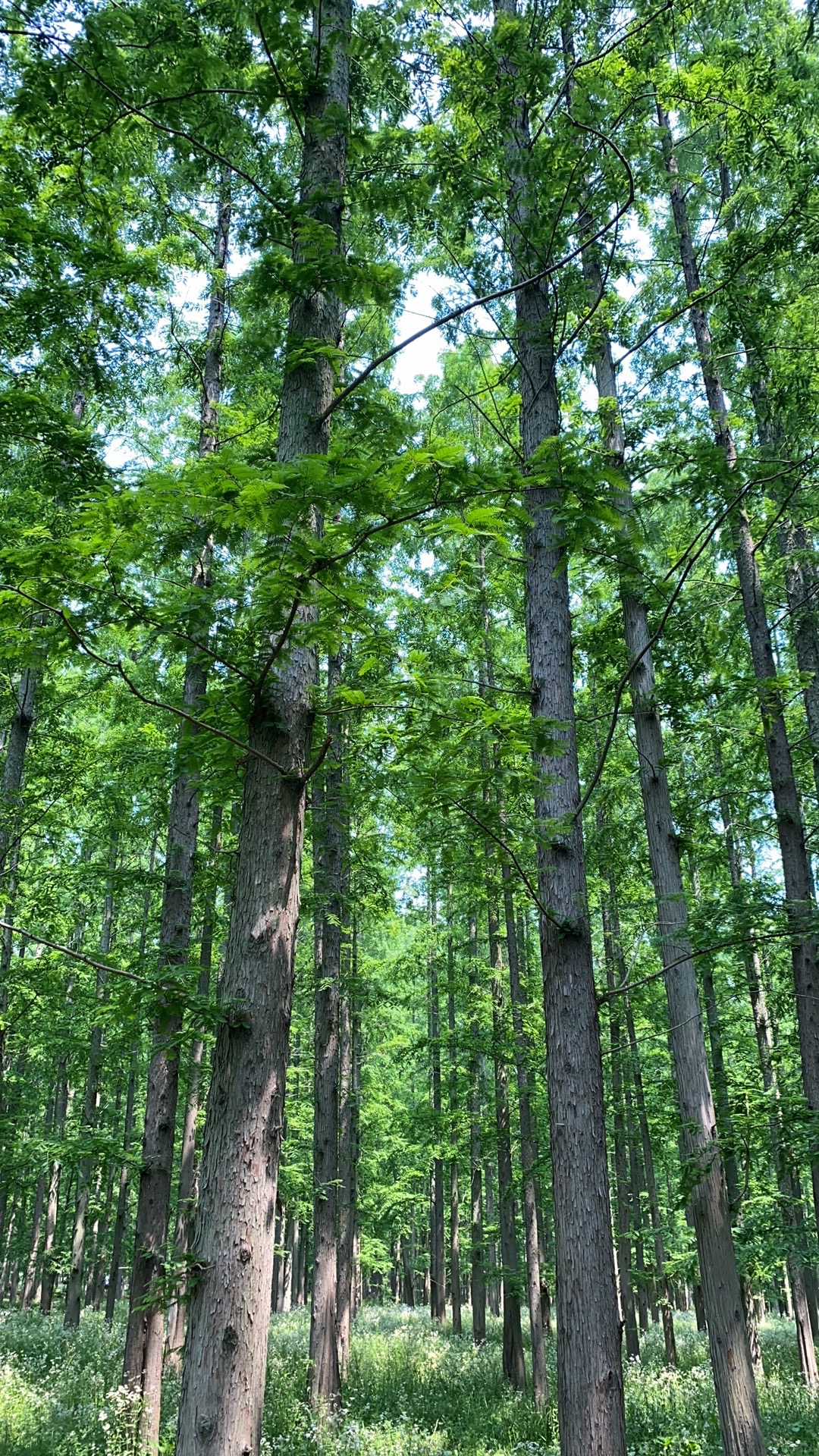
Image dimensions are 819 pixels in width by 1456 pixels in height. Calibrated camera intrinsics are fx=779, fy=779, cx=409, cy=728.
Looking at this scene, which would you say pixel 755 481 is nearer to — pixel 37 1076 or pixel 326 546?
pixel 326 546

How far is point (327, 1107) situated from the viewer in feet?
33.1

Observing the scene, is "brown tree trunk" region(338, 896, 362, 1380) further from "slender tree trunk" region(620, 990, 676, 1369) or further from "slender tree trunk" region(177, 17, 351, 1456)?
"slender tree trunk" region(177, 17, 351, 1456)

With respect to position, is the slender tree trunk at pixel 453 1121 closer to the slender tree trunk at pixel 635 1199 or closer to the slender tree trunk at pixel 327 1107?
the slender tree trunk at pixel 635 1199

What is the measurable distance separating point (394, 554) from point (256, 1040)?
41.3 ft

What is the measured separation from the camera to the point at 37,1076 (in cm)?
2450

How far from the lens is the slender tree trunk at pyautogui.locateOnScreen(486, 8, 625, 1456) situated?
141 inches

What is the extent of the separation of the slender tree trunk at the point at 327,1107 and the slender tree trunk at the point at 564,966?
405 centimetres

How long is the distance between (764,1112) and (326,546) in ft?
24.2

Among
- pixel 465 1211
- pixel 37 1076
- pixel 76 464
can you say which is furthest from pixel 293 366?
pixel 465 1211

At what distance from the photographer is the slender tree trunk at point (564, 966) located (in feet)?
11.7

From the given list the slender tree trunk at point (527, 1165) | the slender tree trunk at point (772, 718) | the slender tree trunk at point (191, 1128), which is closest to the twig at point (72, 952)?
the slender tree trunk at point (772, 718)

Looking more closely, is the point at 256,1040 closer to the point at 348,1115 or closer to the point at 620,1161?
the point at 348,1115

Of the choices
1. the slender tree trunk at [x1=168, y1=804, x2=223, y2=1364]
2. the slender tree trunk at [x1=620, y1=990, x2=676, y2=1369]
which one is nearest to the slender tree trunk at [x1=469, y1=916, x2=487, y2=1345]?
the slender tree trunk at [x1=620, y1=990, x2=676, y2=1369]

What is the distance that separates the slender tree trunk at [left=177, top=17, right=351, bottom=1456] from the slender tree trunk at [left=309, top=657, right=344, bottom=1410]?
16.6ft
